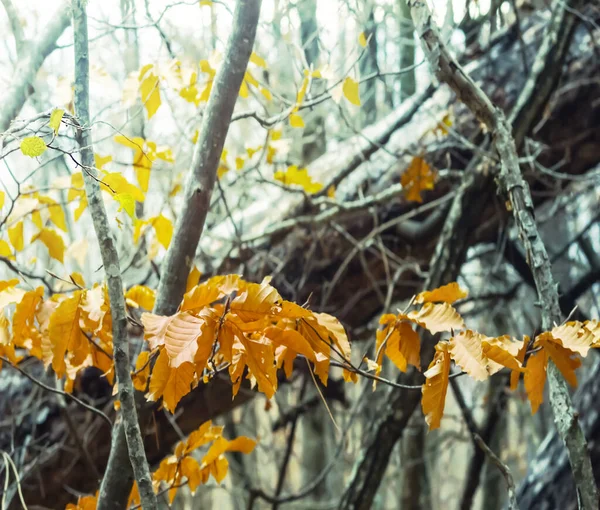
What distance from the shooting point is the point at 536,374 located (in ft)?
2.51

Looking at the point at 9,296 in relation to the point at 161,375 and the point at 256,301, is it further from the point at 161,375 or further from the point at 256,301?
the point at 256,301

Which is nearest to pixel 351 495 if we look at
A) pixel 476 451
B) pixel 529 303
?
pixel 476 451

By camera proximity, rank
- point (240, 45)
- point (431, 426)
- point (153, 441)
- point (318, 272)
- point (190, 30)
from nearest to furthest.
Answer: point (431, 426) → point (240, 45) → point (153, 441) → point (318, 272) → point (190, 30)

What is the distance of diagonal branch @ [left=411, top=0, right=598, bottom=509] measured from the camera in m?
0.80

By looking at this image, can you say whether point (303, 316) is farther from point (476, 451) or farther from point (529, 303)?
point (529, 303)

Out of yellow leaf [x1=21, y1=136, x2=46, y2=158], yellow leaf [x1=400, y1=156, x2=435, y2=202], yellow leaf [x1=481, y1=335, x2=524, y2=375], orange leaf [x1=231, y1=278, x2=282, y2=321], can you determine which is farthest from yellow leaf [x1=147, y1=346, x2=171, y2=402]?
yellow leaf [x1=400, y1=156, x2=435, y2=202]

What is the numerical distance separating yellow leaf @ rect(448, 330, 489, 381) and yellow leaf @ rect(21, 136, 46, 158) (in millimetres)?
532

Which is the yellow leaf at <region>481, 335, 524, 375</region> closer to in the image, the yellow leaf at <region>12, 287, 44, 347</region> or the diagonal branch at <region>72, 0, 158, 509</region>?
the diagonal branch at <region>72, 0, 158, 509</region>

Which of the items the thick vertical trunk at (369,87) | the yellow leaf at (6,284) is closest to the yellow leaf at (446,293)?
the yellow leaf at (6,284)

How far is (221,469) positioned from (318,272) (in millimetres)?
993

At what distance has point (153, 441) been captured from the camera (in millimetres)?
1744

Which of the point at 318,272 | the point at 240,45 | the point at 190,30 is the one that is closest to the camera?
the point at 240,45

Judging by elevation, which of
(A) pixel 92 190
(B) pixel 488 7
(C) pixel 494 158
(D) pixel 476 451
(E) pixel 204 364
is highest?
(B) pixel 488 7

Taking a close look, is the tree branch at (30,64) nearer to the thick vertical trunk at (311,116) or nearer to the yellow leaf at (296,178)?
the yellow leaf at (296,178)
